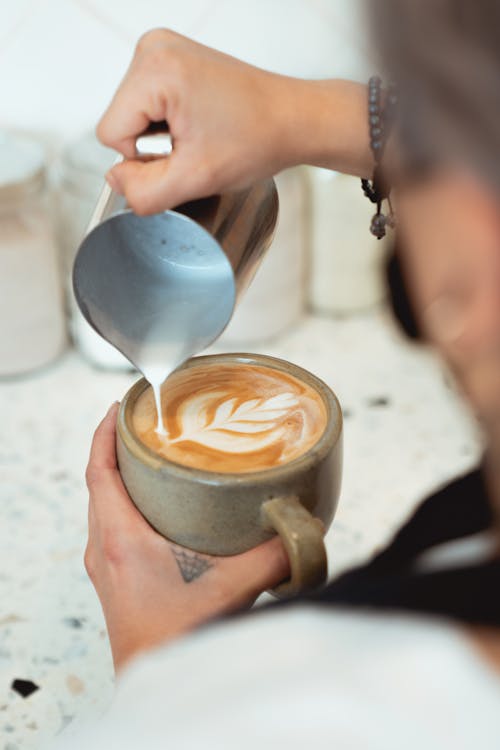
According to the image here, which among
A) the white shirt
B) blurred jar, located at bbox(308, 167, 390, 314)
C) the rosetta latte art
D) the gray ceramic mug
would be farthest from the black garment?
blurred jar, located at bbox(308, 167, 390, 314)

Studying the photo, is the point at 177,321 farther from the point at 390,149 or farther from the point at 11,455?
the point at 11,455

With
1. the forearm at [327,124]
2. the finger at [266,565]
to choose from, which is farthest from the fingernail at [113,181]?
the finger at [266,565]

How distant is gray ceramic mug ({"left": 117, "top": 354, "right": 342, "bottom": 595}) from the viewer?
21.7 inches

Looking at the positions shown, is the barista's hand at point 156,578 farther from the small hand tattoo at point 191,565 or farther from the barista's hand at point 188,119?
the barista's hand at point 188,119

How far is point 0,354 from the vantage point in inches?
42.0

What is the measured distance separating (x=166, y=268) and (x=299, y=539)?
0.21m

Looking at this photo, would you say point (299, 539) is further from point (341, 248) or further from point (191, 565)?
point (341, 248)

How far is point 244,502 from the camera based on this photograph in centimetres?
57

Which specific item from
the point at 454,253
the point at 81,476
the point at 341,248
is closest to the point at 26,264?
the point at 81,476

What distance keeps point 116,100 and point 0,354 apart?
1.73 feet

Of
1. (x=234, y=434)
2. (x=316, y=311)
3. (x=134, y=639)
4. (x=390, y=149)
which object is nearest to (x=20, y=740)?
(x=134, y=639)

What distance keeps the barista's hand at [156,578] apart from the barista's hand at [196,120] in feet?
0.65

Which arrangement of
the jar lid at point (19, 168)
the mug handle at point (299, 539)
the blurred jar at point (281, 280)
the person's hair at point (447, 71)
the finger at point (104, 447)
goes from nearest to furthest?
the person's hair at point (447, 71), the mug handle at point (299, 539), the finger at point (104, 447), the jar lid at point (19, 168), the blurred jar at point (281, 280)

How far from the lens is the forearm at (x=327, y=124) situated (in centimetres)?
66
